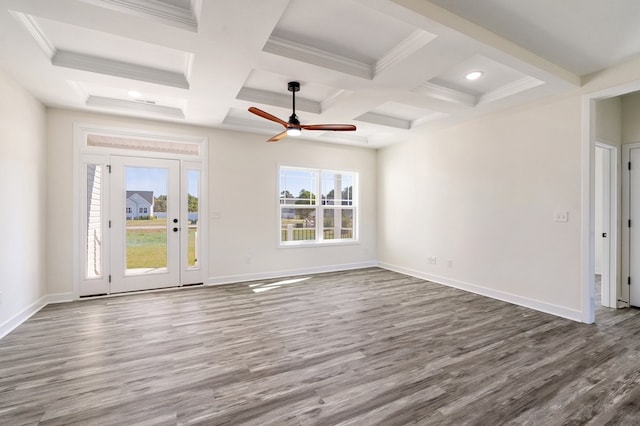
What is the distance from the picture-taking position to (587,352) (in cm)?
268

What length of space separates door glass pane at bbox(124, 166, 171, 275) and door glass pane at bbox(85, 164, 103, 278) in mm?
347

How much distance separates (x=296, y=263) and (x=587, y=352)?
4.32 m

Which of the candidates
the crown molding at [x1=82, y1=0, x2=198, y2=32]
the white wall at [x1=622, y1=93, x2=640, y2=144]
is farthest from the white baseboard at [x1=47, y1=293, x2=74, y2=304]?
the white wall at [x1=622, y1=93, x2=640, y2=144]

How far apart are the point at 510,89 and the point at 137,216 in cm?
558

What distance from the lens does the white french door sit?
174 inches

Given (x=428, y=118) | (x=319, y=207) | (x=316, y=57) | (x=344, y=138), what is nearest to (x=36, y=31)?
(x=316, y=57)

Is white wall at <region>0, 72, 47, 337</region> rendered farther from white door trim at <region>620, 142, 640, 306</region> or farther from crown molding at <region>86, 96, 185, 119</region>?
white door trim at <region>620, 142, 640, 306</region>

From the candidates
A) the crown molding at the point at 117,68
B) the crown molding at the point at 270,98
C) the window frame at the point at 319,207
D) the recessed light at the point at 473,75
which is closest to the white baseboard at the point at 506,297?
the window frame at the point at 319,207

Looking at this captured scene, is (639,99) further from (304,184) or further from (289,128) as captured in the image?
(304,184)

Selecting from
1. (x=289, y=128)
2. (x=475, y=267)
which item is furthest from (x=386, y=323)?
(x=289, y=128)

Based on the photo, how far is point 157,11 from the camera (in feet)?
7.31

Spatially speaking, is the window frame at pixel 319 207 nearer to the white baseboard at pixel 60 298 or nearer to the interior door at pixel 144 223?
the interior door at pixel 144 223

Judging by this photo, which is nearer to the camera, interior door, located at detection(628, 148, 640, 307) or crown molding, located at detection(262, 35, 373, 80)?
crown molding, located at detection(262, 35, 373, 80)

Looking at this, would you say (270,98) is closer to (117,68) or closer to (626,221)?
(117,68)
